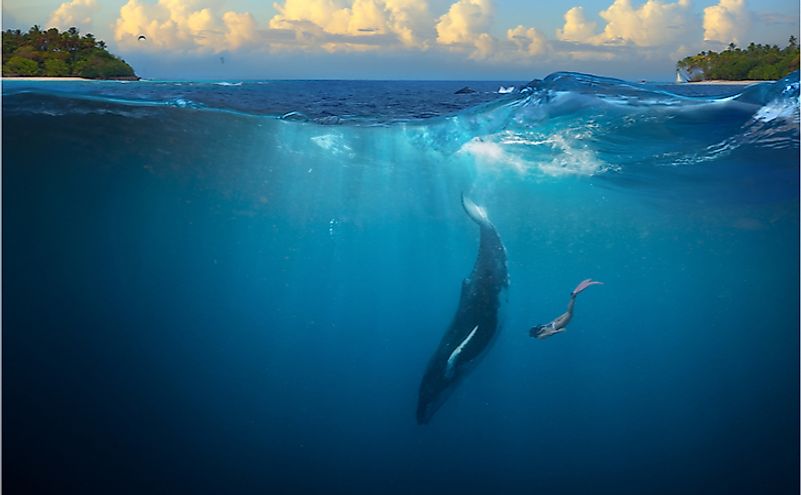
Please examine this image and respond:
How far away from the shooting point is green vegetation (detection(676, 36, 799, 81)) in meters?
6.22

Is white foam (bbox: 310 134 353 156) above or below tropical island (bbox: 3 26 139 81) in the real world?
below

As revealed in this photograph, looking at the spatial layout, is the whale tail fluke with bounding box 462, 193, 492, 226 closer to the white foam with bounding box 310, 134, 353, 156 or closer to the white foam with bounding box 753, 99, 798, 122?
the white foam with bounding box 310, 134, 353, 156

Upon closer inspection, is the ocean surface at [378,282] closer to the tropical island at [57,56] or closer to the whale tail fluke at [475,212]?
the whale tail fluke at [475,212]

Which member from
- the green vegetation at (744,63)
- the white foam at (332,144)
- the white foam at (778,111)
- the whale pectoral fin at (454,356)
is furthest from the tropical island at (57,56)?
the white foam at (778,111)

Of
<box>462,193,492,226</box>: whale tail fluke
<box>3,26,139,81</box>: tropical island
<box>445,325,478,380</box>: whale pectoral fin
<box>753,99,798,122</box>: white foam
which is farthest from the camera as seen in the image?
<box>462,193,492,226</box>: whale tail fluke

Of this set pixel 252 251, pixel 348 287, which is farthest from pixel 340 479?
pixel 252 251

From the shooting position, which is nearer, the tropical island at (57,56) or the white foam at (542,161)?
the tropical island at (57,56)

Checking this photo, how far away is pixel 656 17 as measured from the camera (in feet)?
20.9

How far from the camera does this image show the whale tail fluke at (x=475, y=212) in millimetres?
7354

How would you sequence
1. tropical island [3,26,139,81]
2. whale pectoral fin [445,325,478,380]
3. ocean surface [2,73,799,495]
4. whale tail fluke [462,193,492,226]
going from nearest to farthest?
tropical island [3,26,139,81]
whale pectoral fin [445,325,478,380]
ocean surface [2,73,799,495]
whale tail fluke [462,193,492,226]

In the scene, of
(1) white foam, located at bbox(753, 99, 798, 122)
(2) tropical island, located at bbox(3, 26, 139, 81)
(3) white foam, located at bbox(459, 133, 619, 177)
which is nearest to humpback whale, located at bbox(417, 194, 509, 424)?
(3) white foam, located at bbox(459, 133, 619, 177)

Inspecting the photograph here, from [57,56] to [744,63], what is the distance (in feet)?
32.9

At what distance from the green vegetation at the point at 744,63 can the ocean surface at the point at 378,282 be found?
1.71 ft

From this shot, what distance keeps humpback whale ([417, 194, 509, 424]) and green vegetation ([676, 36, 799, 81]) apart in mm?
4221
